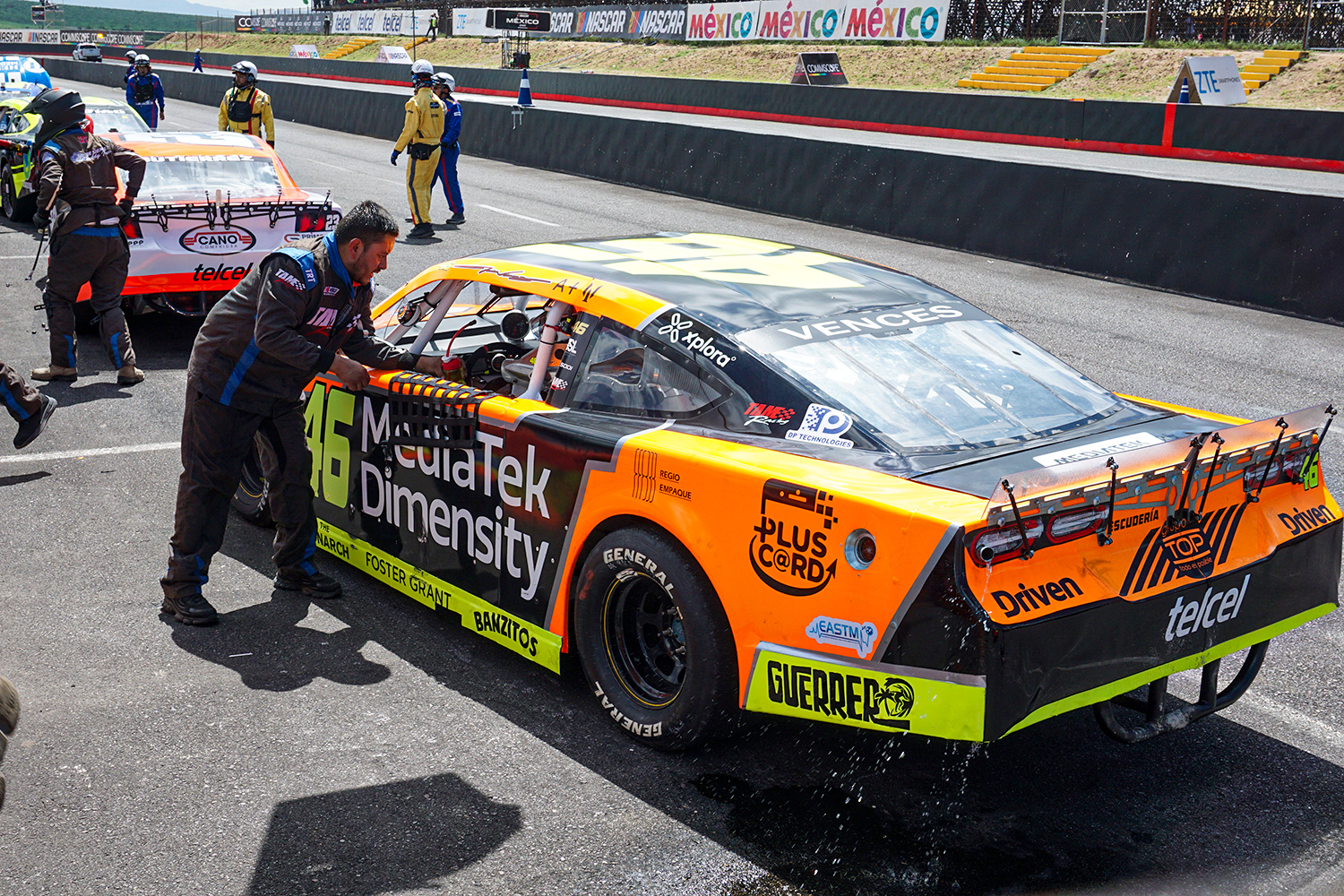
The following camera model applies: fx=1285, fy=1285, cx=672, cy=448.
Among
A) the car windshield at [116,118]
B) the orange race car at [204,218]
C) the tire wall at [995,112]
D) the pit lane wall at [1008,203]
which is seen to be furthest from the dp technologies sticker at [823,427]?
the tire wall at [995,112]

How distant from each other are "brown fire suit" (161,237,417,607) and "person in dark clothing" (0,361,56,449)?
2475 millimetres

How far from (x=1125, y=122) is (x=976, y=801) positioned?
932 inches

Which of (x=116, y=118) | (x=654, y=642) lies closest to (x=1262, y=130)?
(x=116, y=118)

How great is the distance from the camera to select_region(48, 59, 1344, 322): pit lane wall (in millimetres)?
12055

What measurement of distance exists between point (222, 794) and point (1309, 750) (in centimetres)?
327

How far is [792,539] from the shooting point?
3.39m

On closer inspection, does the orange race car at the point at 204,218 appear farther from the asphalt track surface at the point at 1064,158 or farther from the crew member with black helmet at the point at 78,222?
the asphalt track surface at the point at 1064,158

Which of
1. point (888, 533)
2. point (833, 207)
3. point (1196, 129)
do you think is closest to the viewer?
point (888, 533)

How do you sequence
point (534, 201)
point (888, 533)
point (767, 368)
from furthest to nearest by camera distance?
point (534, 201) → point (767, 368) → point (888, 533)

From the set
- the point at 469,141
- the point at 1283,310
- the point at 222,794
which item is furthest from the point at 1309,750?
the point at 469,141

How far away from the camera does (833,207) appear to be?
1745cm

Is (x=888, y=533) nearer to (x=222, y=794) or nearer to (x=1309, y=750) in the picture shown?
(x=1309, y=750)

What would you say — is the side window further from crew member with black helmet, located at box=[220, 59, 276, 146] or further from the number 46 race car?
crew member with black helmet, located at box=[220, 59, 276, 146]

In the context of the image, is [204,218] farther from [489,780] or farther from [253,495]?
[489,780]
